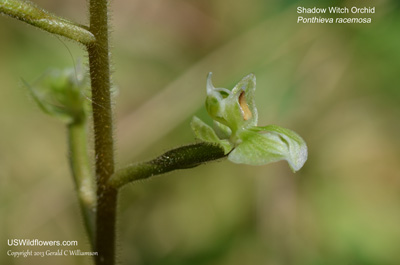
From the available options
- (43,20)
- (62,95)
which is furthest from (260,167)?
(43,20)

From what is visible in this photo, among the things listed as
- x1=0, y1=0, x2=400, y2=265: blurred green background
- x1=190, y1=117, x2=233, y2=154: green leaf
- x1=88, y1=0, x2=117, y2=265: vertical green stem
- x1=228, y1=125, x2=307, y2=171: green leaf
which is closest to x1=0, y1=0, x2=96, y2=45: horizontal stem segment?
x1=88, y1=0, x2=117, y2=265: vertical green stem

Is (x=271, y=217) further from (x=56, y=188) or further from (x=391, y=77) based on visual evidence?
(x=56, y=188)

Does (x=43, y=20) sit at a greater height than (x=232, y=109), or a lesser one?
greater

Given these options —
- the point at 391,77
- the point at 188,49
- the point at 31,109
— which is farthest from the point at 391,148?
the point at 31,109

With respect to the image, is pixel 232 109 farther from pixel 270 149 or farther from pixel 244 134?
pixel 270 149

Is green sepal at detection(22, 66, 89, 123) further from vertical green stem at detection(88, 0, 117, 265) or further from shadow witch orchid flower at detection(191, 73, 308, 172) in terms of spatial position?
shadow witch orchid flower at detection(191, 73, 308, 172)

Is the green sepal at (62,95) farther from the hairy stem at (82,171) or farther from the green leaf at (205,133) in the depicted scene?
the green leaf at (205,133)

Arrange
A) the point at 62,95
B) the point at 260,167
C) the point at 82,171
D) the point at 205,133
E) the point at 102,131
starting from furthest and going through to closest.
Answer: the point at 260,167 < the point at 62,95 < the point at 82,171 < the point at 102,131 < the point at 205,133
